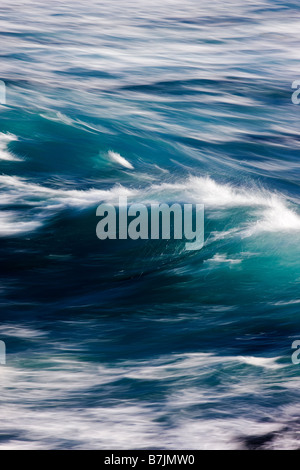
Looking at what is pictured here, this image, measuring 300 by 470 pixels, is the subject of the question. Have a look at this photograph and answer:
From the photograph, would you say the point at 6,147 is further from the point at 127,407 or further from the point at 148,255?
the point at 127,407

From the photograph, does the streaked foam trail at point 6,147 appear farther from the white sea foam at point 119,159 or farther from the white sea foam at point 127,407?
the white sea foam at point 127,407

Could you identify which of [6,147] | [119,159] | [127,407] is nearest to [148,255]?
[127,407]

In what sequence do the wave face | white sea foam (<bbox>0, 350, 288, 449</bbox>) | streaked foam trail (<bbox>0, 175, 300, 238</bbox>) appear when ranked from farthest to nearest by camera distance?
streaked foam trail (<bbox>0, 175, 300, 238</bbox>) < the wave face < white sea foam (<bbox>0, 350, 288, 449</bbox>)

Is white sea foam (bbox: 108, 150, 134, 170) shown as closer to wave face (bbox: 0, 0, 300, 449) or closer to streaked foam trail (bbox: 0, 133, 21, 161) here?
wave face (bbox: 0, 0, 300, 449)

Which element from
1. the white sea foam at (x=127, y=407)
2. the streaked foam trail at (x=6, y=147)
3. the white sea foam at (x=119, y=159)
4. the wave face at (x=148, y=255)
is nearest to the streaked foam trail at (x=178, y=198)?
the wave face at (x=148, y=255)

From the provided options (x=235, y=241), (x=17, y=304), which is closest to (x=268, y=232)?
(x=235, y=241)

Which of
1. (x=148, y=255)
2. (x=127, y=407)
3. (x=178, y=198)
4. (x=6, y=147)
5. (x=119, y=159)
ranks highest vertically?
(x=6, y=147)

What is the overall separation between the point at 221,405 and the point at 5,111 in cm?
811

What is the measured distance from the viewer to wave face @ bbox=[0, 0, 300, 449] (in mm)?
4625

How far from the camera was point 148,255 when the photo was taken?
7094 millimetres

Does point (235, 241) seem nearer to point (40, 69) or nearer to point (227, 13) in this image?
point (40, 69)

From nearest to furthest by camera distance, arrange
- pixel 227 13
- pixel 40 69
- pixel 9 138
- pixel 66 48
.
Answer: pixel 9 138
pixel 40 69
pixel 66 48
pixel 227 13

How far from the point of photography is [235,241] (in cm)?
737

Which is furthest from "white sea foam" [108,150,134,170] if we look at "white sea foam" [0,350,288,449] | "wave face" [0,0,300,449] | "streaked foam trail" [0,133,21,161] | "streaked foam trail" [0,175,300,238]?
"white sea foam" [0,350,288,449]
